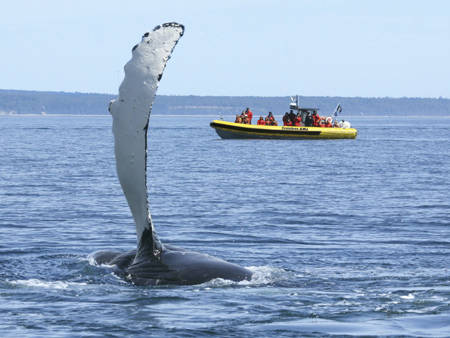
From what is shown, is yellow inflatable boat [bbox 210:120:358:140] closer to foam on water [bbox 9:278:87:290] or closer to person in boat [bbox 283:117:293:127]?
person in boat [bbox 283:117:293:127]

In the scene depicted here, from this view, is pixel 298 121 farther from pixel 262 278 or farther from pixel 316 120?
pixel 262 278

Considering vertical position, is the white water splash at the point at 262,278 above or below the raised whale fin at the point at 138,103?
below

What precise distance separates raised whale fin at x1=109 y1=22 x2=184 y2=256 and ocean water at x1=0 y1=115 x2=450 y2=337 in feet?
4.54

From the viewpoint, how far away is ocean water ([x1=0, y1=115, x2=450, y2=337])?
835cm

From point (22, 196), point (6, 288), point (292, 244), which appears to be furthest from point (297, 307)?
point (22, 196)

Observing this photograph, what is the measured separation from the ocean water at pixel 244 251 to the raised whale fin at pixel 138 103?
4.54 ft

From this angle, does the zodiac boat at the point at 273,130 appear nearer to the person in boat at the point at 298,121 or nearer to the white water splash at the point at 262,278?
the person in boat at the point at 298,121

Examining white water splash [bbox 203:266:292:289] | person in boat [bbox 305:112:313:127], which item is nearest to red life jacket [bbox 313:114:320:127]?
Result: person in boat [bbox 305:112:313:127]

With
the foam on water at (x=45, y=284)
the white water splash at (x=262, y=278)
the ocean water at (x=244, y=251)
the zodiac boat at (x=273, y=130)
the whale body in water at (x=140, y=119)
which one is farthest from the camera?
the zodiac boat at (x=273, y=130)

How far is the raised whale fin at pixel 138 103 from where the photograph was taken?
7.69 metres

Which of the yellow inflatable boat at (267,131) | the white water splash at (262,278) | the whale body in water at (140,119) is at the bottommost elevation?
the yellow inflatable boat at (267,131)

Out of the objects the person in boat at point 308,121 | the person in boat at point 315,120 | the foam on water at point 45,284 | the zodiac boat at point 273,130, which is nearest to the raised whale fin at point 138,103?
the foam on water at point 45,284

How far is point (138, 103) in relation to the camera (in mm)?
7699

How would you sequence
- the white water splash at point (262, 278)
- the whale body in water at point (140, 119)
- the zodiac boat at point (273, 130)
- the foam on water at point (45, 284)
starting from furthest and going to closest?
the zodiac boat at point (273, 130) < the foam on water at point (45, 284) < the white water splash at point (262, 278) < the whale body in water at point (140, 119)
